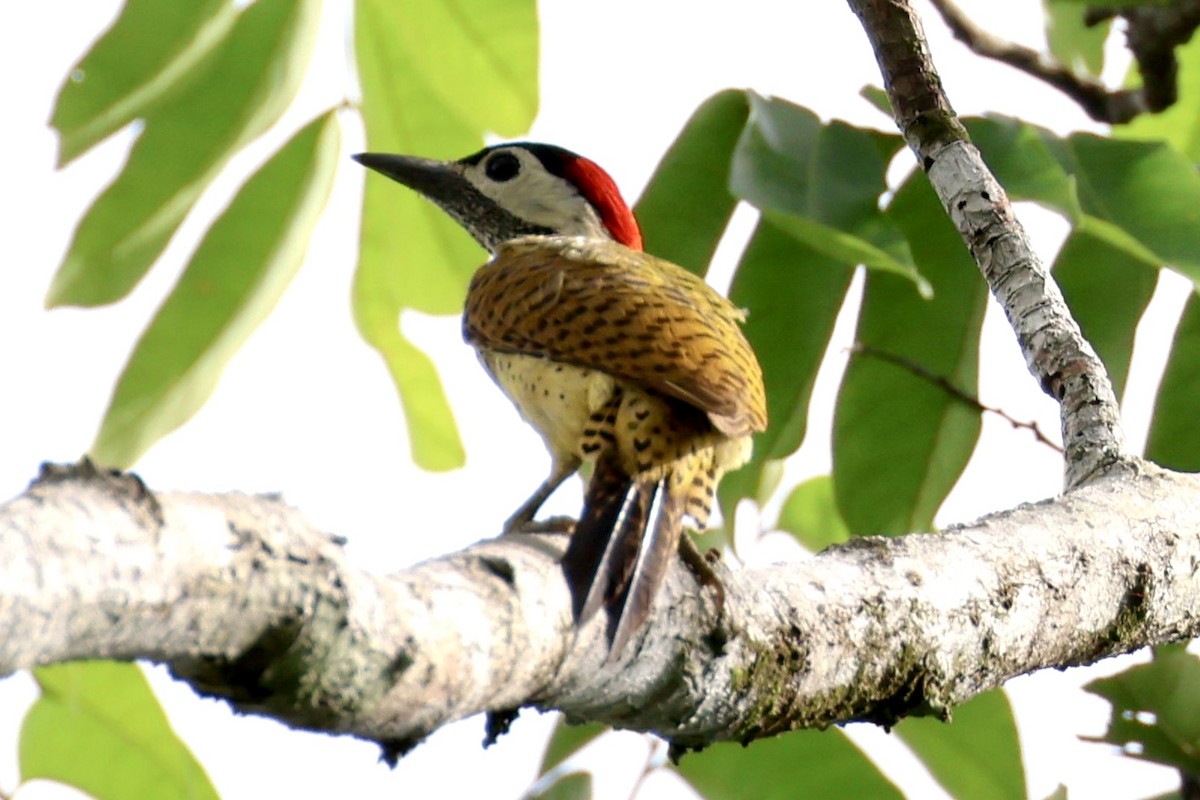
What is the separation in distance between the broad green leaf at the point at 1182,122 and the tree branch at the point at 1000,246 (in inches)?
50.3

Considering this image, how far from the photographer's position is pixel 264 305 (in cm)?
326

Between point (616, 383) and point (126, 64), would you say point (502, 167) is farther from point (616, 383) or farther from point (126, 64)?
point (616, 383)

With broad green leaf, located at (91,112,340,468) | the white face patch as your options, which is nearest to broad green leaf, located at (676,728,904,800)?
broad green leaf, located at (91,112,340,468)

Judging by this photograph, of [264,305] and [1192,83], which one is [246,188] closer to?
[264,305]

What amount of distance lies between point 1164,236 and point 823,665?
3.94 feet

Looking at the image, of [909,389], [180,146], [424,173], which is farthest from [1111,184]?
[180,146]

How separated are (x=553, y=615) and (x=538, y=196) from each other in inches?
122

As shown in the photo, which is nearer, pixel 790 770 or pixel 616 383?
pixel 616 383

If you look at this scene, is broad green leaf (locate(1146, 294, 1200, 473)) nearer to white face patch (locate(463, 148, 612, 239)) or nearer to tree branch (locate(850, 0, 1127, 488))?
tree branch (locate(850, 0, 1127, 488))

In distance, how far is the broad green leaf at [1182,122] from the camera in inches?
154

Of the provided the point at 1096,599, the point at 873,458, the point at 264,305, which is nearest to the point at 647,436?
the point at 1096,599

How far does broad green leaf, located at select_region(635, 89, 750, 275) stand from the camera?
A: 10.3 feet

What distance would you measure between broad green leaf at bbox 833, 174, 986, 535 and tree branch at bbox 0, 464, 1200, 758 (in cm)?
77

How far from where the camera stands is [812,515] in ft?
13.1
